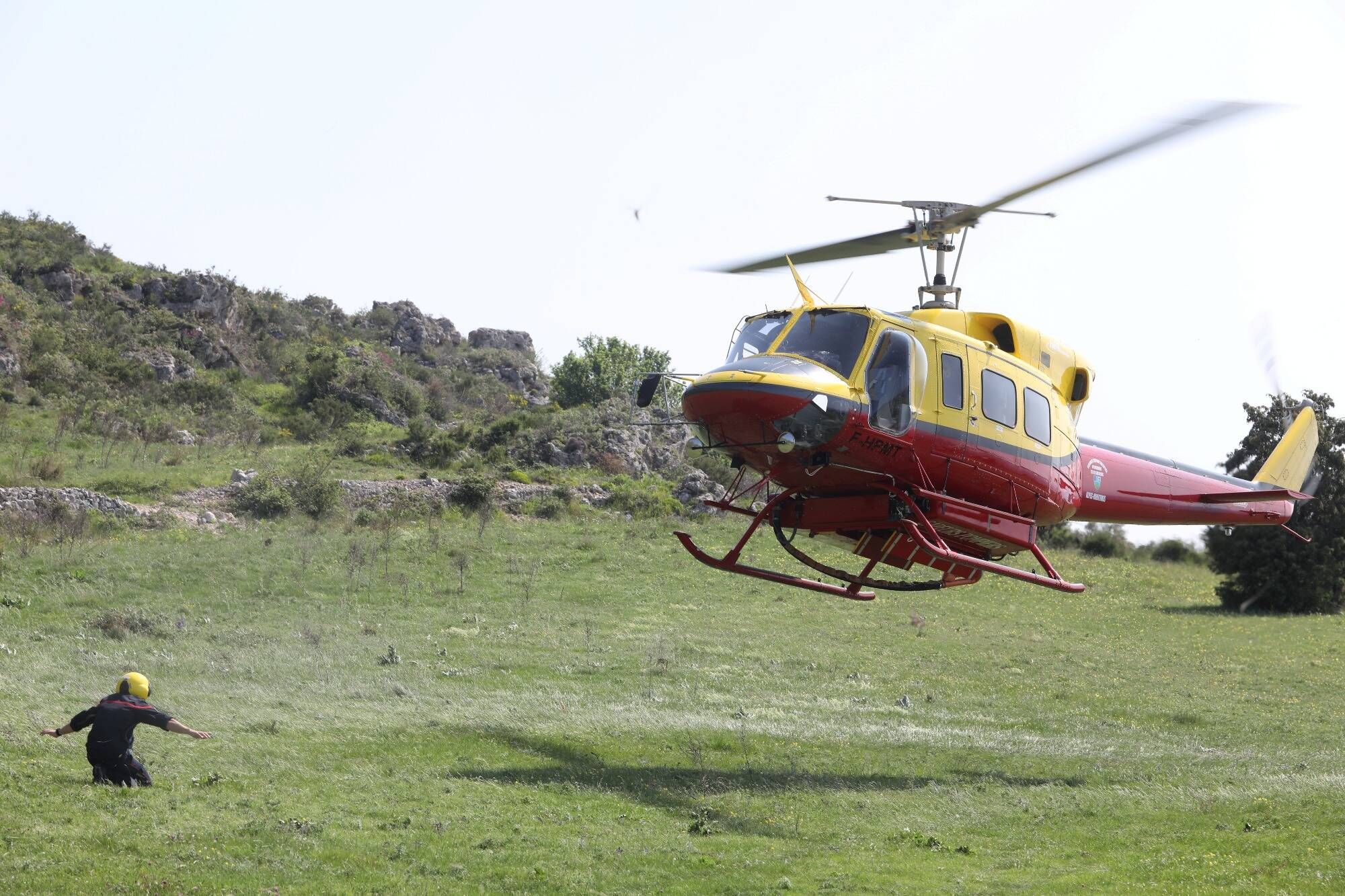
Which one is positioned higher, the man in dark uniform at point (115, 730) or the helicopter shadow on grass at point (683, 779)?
the man in dark uniform at point (115, 730)

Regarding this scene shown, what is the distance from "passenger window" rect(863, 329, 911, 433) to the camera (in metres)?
16.1

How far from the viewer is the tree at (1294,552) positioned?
45438 mm

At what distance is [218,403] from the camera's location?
56.7 metres

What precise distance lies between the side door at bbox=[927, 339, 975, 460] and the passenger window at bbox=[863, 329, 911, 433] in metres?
0.66

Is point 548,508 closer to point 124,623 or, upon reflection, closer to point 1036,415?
point 124,623

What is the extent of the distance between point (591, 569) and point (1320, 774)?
70.6ft

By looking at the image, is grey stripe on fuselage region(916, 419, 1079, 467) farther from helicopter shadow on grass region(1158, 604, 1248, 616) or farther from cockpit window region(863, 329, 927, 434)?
helicopter shadow on grass region(1158, 604, 1248, 616)

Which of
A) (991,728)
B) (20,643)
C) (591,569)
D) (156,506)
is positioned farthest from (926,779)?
(156,506)

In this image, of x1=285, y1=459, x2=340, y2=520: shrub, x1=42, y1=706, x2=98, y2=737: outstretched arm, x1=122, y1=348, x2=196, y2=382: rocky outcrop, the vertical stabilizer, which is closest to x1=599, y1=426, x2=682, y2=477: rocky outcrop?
x1=285, y1=459, x2=340, y2=520: shrub

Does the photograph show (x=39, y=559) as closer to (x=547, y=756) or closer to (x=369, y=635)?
(x=369, y=635)

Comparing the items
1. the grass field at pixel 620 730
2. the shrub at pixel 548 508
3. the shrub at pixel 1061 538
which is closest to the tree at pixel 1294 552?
the grass field at pixel 620 730

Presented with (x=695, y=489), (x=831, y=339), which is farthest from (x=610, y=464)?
(x=831, y=339)

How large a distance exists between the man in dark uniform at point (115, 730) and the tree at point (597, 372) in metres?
62.1

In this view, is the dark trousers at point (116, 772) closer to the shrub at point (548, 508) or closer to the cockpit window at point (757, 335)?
the cockpit window at point (757, 335)
